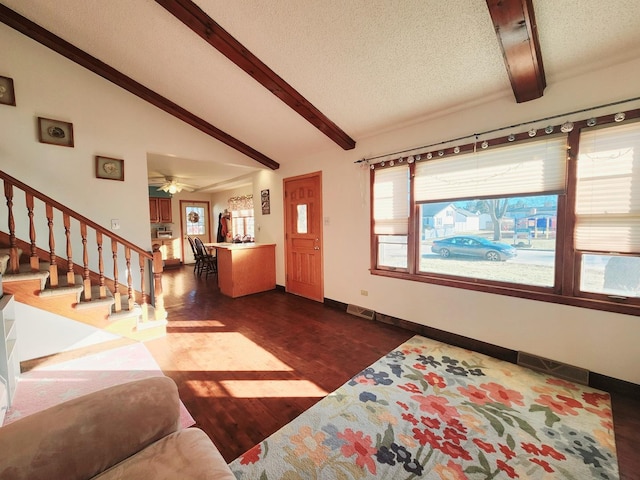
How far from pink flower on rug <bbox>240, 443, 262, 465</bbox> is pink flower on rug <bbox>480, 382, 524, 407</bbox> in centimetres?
167

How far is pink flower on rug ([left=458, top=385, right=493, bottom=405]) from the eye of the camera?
6.32ft

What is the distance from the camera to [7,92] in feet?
9.02

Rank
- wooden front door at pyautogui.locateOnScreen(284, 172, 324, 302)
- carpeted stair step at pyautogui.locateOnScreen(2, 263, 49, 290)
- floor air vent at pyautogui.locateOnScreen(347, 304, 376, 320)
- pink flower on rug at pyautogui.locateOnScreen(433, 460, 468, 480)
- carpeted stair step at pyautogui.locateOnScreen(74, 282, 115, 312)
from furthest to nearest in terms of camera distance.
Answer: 1. wooden front door at pyautogui.locateOnScreen(284, 172, 324, 302)
2. floor air vent at pyautogui.locateOnScreen(347, 304, 376, 320)
3. carpeted stair step at pyautogui.locateOnScreen(74, 282, 115, 312)
4. carpeted stair step at pyautogui.locateOnScreen(2, 263, 49, 290)
5. pink flower on rug at pyautogui.locateOnScreen(433, 460, 468, 480)

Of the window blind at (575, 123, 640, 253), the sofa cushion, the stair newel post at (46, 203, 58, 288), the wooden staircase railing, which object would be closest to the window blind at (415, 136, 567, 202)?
the window blind at (575, 123, 640, 253)

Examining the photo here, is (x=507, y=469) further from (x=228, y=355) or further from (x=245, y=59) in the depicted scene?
(x=245, y=59)

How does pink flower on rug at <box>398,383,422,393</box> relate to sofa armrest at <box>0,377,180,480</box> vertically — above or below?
below

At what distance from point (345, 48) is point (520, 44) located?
1.26m

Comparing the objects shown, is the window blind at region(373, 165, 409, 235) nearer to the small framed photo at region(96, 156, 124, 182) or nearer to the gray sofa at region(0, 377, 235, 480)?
the gray sofa at region(0, 377, 235, 480)

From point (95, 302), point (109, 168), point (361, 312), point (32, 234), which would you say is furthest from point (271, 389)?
point (109, 168)

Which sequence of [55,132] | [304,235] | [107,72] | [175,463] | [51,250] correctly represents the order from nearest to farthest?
[175,463]
[51,250]
[55,132]
[107,72]
[304,235]

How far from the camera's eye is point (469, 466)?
142 cm

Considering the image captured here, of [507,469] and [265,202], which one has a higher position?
[265,202]

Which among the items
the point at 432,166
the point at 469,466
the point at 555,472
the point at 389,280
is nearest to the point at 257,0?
the point at 432,166

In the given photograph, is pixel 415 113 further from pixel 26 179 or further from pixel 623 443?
pixel 26 179
